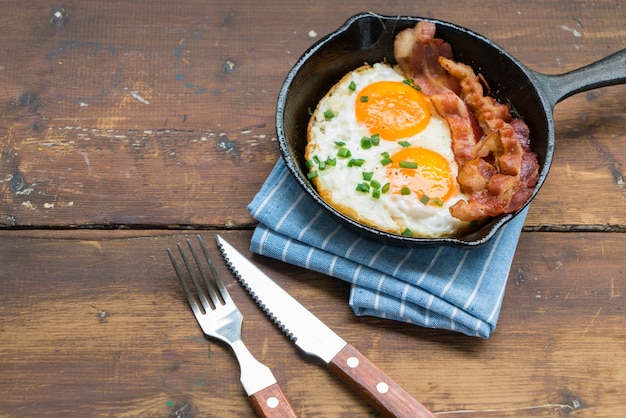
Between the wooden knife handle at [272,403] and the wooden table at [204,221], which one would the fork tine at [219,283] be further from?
the wooden knife handle at [272,403]

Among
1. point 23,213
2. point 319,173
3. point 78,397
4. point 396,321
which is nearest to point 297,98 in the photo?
point 319,173

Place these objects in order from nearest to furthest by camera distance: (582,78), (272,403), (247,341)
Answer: (272,403), (247,341), (582,78)

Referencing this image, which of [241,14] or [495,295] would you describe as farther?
[241,14]

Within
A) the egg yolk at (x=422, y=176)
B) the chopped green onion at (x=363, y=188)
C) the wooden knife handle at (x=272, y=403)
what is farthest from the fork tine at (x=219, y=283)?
the egg yolk at (x=422, y=176)

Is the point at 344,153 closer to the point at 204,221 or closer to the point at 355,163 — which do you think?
the point at 355,163

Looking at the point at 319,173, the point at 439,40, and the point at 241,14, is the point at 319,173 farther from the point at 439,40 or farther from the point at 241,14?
the point at 241,14

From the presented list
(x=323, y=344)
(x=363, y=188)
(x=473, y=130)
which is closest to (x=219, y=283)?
(x=323, y=344)
